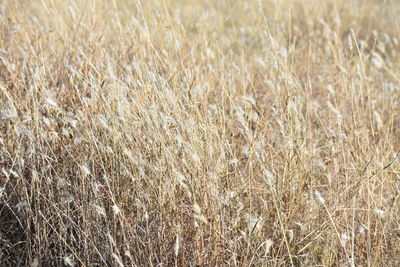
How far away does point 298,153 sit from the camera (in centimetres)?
213

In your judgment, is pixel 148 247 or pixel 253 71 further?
pixel 253 71

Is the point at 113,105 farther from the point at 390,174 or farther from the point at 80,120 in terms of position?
the point at 390,174

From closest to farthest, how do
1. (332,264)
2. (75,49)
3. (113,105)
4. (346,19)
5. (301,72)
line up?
(332,264) < (113,105) < (75,49) < (301,72) < (346,19)

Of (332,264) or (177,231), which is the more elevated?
(177,231)

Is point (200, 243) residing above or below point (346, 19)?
above

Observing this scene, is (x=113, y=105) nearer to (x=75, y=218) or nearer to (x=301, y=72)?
(x=75, y=218)

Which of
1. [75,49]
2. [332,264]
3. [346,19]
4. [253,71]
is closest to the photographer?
[332,264]

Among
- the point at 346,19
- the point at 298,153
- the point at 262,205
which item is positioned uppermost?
the point at 298,153

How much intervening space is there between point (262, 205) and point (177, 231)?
1.27ft

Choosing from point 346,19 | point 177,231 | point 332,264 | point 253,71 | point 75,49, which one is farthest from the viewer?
point 346,19

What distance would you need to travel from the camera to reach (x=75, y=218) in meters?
2.14

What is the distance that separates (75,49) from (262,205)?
146 centimetres

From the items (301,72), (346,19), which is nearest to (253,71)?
(301,72)

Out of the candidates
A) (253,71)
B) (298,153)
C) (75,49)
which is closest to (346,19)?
(253,71)
